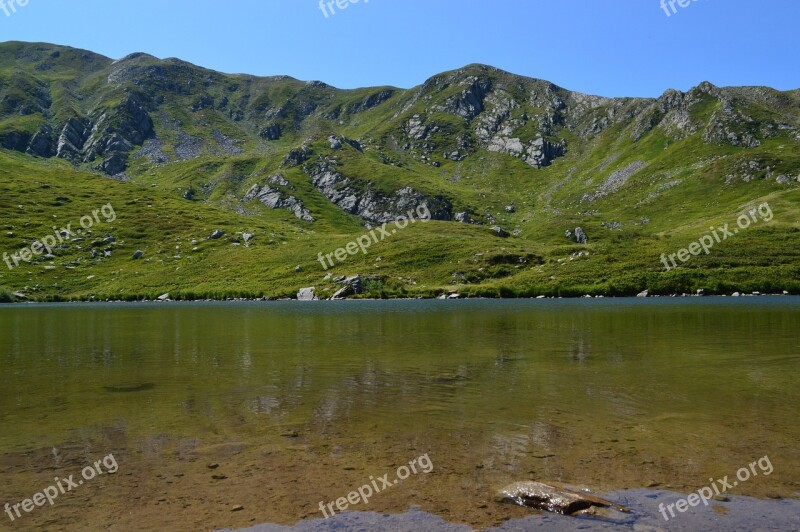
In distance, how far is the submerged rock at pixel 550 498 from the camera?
9898 mm

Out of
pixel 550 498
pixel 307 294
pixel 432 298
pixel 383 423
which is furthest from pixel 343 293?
pixel 550 498

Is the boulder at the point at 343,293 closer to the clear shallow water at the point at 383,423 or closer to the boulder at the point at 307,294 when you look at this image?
the boulder at the point at 307,294

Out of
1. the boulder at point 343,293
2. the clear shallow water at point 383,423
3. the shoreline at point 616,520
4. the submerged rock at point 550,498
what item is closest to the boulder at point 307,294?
the boulder at point 343,293

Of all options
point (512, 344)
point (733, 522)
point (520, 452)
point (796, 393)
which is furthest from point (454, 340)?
point (733, 522)

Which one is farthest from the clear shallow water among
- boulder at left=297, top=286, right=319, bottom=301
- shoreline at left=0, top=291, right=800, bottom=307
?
→ boulder at left=297, top=286, right=319, bottom=301

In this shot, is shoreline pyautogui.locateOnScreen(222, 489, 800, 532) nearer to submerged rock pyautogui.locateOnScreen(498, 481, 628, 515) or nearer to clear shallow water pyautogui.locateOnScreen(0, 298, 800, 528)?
submerged rock pyautogui.locateOnScreen(498, 481, 628, 515)

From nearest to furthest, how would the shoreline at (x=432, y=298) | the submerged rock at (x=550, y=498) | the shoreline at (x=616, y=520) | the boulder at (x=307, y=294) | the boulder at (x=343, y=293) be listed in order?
the shoreline at (x=616, y=520) → the submerged rock at (x=550, y=498) → the shoreline at (x=432, y=298) → the boulder at (x=343, y=293) → the boulder at (x=307, y=294)

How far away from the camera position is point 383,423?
16.6m

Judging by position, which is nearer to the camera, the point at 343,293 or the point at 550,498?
the point at 550,498

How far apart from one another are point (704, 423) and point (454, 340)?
2525 cm

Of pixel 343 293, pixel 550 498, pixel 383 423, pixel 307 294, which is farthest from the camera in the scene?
pixel 307 294

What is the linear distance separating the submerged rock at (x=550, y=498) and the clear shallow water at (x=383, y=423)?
17.7 inches

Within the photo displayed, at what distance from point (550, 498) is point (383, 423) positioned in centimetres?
727

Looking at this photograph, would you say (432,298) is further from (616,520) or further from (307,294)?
(616,520)
